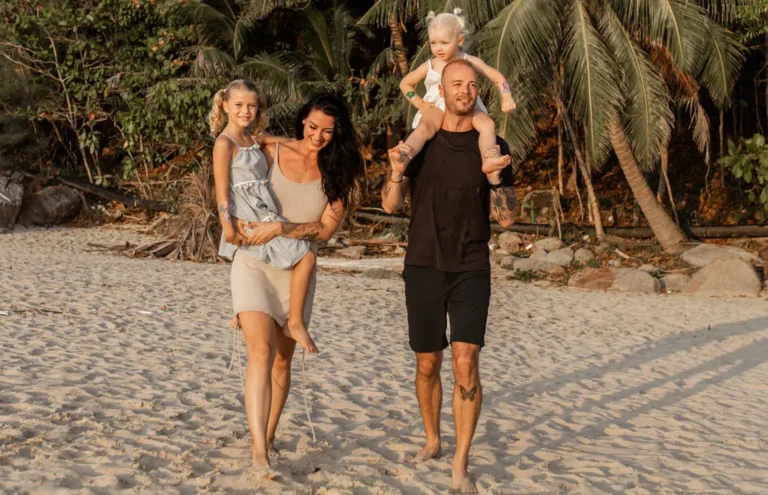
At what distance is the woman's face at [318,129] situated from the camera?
159 inches

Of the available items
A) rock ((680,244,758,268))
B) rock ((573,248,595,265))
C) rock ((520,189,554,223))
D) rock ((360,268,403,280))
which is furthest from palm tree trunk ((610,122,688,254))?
rock ((360,268,403,280))

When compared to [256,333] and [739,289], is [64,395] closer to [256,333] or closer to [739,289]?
[256,333]

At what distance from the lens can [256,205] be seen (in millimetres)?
4031

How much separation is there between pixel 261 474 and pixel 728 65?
11766 mm

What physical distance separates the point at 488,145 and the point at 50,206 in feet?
57.2

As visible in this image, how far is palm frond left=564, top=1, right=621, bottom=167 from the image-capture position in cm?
1300

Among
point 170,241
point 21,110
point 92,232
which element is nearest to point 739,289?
point 170,241

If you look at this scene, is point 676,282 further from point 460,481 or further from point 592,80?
point 460,481

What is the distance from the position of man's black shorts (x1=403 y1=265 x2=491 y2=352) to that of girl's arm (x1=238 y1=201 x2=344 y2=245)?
41 cm

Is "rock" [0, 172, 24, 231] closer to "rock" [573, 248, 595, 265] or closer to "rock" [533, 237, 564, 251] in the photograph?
"rock" [533, 237, 564, 251]

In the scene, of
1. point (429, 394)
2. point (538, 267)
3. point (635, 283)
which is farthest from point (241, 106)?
point (538, 267)

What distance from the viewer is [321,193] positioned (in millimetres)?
4141

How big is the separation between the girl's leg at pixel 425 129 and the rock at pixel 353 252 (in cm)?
1158

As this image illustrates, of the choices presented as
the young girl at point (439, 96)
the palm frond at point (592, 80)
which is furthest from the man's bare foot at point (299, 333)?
the palm frond at point (592, 80)
